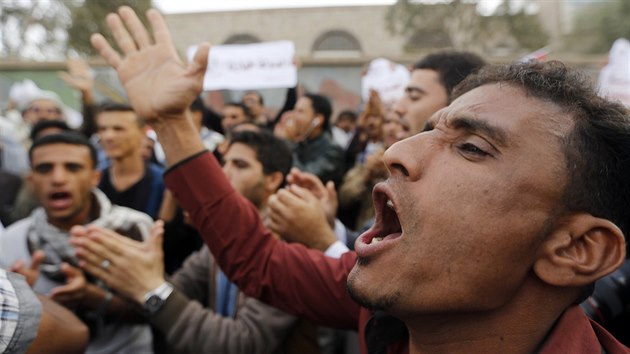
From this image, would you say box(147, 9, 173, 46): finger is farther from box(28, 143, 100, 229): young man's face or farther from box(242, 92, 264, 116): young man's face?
box(242, 92, 264, 116): young man's face

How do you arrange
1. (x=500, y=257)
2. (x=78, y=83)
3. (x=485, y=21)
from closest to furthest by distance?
1. (x=500, y=257)
2. (x=78, y=83)
3. (x=485, y=21)

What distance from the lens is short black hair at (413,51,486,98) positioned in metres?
2.80

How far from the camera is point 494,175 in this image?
1.24 meters

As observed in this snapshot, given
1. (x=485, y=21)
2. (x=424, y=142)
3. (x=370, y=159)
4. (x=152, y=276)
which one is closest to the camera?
(x=424, y=142)

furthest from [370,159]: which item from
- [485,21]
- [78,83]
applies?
[485,21]

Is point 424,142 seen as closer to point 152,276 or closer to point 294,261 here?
point 294,261

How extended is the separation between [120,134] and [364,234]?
129 inches

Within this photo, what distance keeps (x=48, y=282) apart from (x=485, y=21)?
86.0 ft

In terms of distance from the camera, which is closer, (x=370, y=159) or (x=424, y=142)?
(x=424, y=142)

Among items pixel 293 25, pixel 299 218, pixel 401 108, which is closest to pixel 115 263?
pixel 299 218

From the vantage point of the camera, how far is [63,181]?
120 inches

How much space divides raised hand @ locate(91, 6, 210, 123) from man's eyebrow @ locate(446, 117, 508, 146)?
0.89 metres

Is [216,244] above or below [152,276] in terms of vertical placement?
above

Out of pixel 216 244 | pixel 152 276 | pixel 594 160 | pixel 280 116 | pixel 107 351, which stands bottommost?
pixel 280 116
